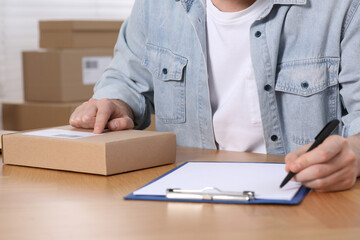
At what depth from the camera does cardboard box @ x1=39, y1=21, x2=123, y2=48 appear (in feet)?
7.71

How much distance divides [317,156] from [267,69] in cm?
46

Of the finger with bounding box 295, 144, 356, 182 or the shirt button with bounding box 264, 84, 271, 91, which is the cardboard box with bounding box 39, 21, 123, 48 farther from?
the finger with bounding box 295, 144, 356, 182

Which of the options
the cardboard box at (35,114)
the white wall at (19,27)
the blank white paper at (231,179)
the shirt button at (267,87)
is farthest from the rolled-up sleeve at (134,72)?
the white wall at (19,27)

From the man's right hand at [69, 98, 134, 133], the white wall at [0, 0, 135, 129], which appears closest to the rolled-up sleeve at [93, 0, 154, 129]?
the man's right hand at [69, 98, 134, 133]

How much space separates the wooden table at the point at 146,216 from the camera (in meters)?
0.66

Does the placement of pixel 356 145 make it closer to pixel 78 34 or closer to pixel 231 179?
pixel 231 179

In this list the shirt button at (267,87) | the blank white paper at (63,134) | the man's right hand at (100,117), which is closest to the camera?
the blank white paper at (63,134)

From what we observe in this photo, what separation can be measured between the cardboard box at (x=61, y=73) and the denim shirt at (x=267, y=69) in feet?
2.80

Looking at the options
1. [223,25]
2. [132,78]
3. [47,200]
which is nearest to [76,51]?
[132,78]

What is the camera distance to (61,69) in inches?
89.7

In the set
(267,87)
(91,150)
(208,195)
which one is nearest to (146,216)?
(208,195)

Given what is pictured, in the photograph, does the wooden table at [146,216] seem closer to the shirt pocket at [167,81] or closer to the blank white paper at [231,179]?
the blank white paper at [231,179]

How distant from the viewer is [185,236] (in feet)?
2.13

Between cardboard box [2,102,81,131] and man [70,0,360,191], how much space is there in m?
0.85
